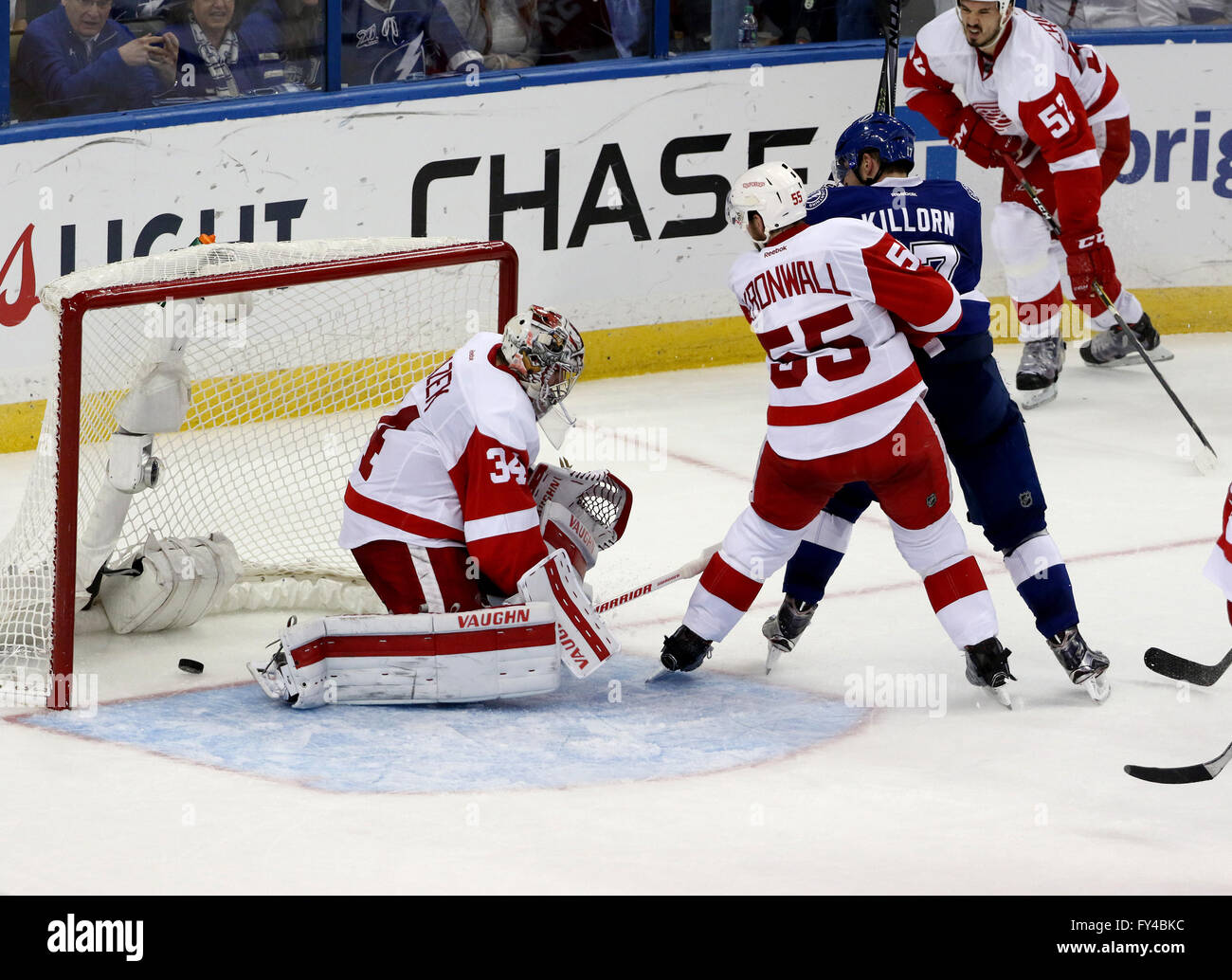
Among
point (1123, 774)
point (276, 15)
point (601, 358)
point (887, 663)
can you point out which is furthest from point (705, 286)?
point (1123, 774)

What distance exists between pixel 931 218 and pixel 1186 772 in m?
1.22

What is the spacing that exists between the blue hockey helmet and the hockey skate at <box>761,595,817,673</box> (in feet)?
2.92

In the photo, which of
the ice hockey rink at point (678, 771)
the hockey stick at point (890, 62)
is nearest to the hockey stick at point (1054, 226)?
the hockey stick at point (890, 62)

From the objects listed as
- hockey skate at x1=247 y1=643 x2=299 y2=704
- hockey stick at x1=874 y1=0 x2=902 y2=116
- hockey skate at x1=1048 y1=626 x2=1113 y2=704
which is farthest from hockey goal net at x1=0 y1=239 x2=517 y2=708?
hockey stick at x1=874 y1=0 x2=902 y2=116

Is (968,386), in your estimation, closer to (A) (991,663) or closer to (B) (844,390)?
(B) (844,390)

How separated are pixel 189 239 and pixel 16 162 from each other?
57cm

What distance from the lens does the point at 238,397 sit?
16.0 ft

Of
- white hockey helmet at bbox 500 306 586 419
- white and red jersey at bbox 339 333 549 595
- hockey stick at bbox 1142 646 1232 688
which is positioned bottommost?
hockey stick at bbox 1142 646 1232 688

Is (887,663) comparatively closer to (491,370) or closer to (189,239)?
(491,370)

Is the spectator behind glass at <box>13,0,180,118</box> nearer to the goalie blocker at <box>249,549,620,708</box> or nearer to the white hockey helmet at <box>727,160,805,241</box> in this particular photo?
the goalie blocker at <box>249,549,620,708</box>

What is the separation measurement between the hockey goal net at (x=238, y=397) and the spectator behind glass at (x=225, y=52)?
0.82 m

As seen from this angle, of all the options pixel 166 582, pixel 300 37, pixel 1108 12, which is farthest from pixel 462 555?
pixel 1108 12

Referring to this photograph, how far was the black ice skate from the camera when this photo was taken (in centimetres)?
402

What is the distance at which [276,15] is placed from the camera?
237 inches
